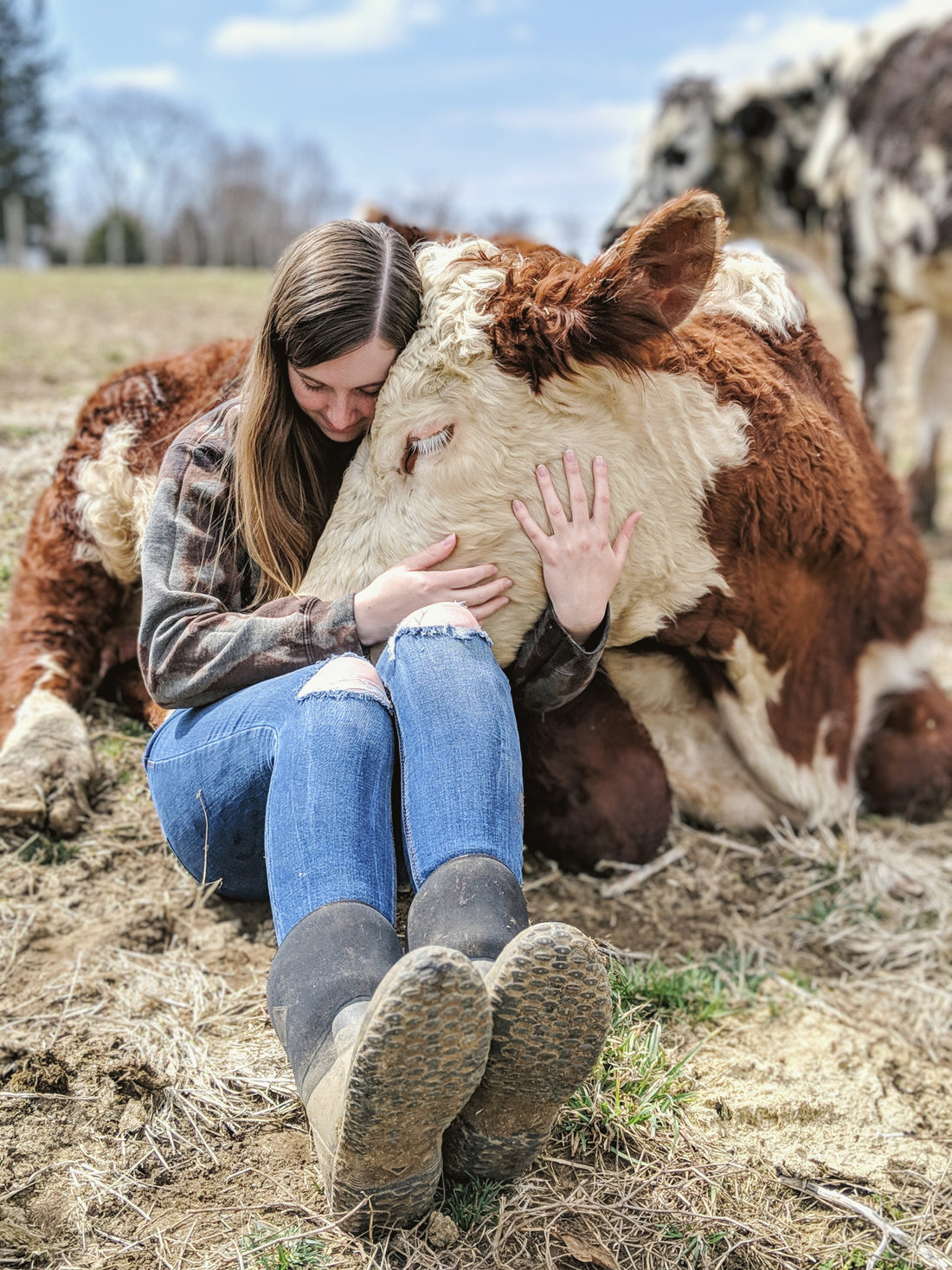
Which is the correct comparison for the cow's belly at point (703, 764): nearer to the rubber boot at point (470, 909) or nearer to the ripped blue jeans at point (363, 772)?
Result: the ripped blue jeans at point (363, 772)

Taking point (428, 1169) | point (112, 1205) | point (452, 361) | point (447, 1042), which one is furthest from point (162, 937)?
point (452, 361)

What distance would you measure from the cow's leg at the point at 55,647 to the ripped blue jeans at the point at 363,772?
2.31 feet

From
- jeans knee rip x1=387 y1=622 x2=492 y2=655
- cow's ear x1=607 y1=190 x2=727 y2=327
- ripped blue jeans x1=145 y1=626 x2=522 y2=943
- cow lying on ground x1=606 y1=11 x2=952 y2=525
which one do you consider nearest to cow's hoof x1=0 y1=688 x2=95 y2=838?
ripped blue jeans x1=145 y1=626 x2=522 y2=943

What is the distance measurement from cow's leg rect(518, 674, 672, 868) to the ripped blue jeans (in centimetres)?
72

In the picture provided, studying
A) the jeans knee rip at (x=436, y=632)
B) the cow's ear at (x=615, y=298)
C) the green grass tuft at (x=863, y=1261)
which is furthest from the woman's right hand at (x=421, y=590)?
the green grass tuft at (x=863, y=1261)

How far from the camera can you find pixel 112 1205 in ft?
5.48

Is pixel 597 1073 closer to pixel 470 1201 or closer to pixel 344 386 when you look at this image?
pixel 470 1201

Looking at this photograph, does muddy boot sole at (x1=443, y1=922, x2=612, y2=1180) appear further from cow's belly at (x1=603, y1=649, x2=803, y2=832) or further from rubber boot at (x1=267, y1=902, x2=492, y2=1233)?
cow's belly at (x1=603, y1=649, x2=803, y2=832)

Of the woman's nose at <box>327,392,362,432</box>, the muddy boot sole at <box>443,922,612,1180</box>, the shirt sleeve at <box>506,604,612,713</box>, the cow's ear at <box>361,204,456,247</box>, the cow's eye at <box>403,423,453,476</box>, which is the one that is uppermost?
the cow's ear at <box>361,204,456,247</box>

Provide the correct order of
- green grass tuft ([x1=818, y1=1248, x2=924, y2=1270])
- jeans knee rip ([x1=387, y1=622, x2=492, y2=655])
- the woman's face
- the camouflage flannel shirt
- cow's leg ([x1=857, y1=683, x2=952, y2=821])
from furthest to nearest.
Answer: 1. cow's leg ([x1=857, y1=683, x2=952, y2=821])
2. the woman's face
3. the camouflage flannel shirt
4. jeans knee rip ([x1=387, y1=622, x2=492, y2=655])
5. green grass tuft ([x1=818, y1=1248, x2=924, y2=1270])

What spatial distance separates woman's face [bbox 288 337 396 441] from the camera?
2.16 m

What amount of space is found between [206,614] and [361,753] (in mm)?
504

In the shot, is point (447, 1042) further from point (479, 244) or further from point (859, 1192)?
point (479, 244)

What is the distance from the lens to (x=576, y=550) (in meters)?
2.23
